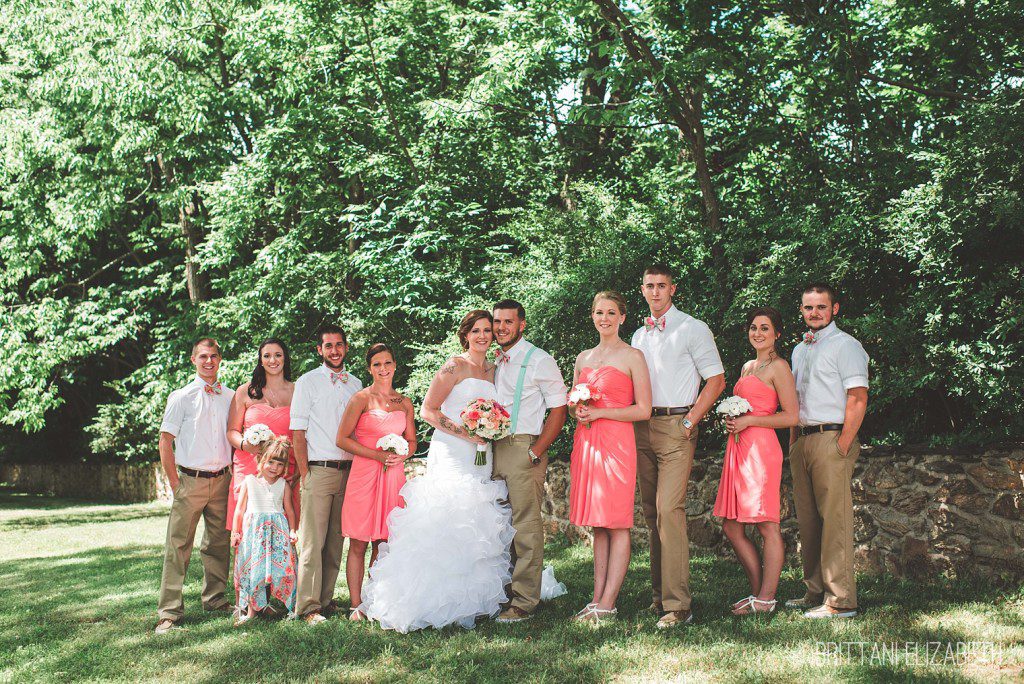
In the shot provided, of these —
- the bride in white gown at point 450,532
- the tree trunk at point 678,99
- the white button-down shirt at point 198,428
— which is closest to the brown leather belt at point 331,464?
the bride in white gown at point 450,532

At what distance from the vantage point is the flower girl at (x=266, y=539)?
607 cm

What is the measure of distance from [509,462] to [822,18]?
671 cm

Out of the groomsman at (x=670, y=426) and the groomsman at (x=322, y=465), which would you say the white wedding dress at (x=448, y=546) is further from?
the groomsman at (x=670, y=426)

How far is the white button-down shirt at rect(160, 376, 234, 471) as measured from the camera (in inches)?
251

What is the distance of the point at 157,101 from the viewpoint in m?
15.8

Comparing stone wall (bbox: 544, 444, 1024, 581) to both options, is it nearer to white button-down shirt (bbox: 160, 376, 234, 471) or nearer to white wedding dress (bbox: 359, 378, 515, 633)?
white wedding dress (bbox: 359, 378, 515, 633)

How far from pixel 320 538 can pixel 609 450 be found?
2.18m

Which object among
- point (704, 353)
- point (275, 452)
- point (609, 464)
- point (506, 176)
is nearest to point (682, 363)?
point (704, 353)

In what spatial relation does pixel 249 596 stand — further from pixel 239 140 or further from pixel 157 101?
pixel 239 140

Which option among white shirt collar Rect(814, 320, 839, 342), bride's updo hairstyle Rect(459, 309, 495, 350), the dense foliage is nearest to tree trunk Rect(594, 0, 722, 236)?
the dense foliage

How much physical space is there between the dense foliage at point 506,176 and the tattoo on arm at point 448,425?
3.60 meters

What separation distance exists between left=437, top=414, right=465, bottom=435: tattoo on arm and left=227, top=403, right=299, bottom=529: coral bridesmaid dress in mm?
1266

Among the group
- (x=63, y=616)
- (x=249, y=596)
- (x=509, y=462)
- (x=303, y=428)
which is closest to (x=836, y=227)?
(x=509, y=462)

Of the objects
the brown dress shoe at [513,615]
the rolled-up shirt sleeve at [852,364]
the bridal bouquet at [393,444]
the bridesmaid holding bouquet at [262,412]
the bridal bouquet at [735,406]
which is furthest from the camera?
the bridesmaid holding bouquet at [262,412]
